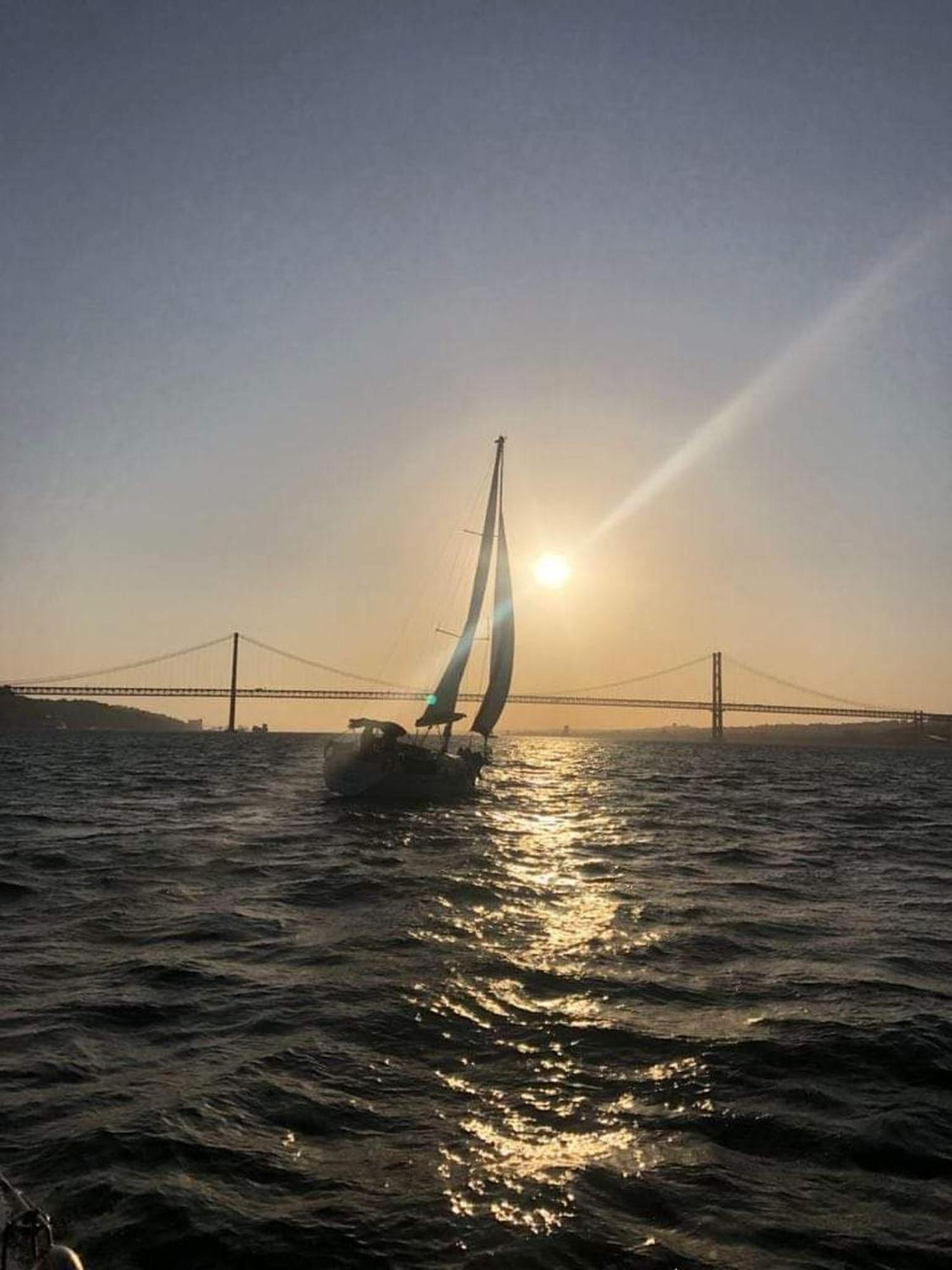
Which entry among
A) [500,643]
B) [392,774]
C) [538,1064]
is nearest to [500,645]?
[500,643]

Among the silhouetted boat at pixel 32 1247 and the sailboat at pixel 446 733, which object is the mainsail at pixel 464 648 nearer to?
the sailboat at pixel 446 733

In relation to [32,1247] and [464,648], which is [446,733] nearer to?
[464,648]

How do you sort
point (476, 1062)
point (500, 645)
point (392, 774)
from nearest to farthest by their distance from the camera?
point (476, 1062)
point (392, 774)
point (500, 645)

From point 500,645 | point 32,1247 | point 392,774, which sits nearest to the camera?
point 32,1247

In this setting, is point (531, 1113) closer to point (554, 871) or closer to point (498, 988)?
point (498, 988)

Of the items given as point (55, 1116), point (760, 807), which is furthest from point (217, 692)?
point (55, 1116)

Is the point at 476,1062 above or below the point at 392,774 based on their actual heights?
below

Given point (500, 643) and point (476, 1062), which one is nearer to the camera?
point (476, 1062)
